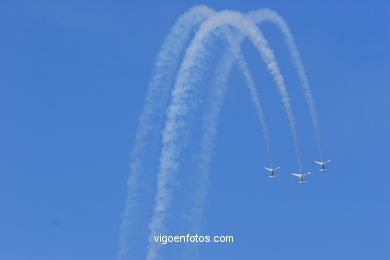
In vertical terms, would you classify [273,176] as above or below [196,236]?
above

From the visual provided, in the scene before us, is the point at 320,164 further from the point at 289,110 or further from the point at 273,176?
the point at 289,110

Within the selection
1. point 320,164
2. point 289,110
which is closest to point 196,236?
point 289,110

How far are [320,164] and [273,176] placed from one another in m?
5.19

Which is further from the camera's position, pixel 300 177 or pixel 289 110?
pixel 300 177

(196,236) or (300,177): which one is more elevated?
(300,177)

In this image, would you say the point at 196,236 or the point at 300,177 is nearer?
the point at 196,236

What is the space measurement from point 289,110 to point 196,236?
12932 mm

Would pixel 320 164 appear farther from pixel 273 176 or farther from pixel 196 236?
pixel 196 236

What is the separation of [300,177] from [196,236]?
677 inches

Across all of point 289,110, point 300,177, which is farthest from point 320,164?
point 289,110

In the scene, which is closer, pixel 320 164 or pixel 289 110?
pixel 289 110

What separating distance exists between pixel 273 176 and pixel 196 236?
1399 cm

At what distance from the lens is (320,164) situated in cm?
9262

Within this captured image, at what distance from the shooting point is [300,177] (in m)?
92.8
